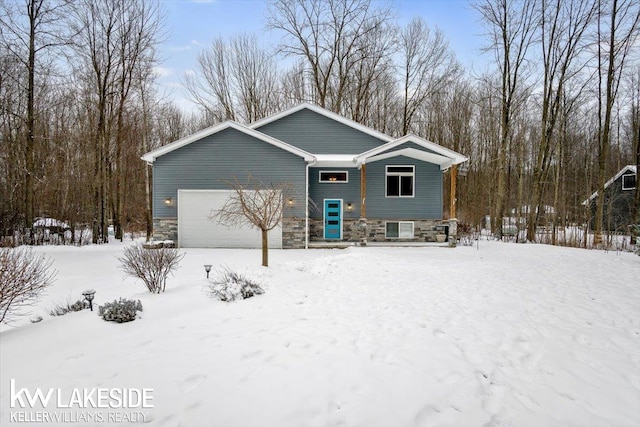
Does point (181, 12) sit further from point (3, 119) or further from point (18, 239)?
point (18, 239)

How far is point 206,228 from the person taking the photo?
12.3m

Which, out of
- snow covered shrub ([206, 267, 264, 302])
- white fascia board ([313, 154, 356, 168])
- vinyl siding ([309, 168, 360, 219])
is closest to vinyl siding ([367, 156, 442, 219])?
vinyl siding ([309, 168, 360, 219])

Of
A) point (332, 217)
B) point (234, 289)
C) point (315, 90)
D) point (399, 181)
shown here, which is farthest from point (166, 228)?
point (315, 90)

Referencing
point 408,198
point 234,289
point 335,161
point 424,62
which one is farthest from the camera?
point 424,62

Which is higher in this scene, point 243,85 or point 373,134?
point 243,85

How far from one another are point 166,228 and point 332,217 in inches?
279

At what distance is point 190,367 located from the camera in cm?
282

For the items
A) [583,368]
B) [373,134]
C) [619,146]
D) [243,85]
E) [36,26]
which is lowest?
[583,368]

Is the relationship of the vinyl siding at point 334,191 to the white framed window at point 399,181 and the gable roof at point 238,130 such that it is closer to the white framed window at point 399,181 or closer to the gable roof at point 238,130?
the white framed window at point 399,181

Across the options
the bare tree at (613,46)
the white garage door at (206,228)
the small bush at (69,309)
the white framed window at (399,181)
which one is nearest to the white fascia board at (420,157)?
the white framed window at (399,181)

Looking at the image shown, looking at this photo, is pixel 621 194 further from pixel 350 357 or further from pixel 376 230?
pixel 350 357

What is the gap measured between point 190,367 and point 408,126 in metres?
21.4

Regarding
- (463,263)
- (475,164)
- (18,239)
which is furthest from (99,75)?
(475,164)

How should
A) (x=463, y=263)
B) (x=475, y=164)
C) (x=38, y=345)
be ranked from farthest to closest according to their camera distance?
(x=475, y=164), (x=463, y=263), (x=38, y=345)
